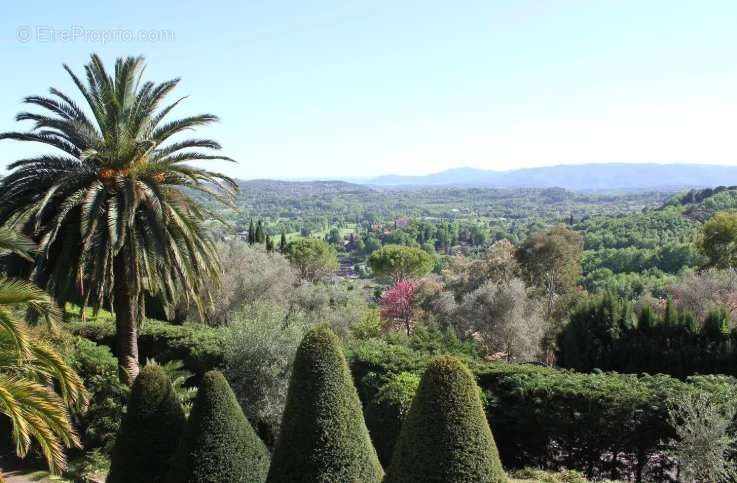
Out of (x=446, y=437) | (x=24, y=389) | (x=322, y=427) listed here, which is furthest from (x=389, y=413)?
(x=24, y=389)

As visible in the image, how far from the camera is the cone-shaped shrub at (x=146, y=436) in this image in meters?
8.17

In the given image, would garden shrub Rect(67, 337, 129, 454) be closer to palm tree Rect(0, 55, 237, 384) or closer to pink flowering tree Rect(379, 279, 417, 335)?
palm tree Rect(0, 55, 237, 384)

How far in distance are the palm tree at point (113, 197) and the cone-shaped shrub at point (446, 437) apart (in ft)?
22.9

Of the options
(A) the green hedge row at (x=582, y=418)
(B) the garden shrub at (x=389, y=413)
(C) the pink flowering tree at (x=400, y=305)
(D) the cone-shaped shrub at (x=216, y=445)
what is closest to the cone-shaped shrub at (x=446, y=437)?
(D) the cone-shaped shrub at (x=216, y=445)

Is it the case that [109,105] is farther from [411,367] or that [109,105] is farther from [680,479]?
[680,479]

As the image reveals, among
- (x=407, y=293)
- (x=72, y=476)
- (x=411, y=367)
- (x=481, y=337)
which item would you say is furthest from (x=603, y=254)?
(x=72, y=476)

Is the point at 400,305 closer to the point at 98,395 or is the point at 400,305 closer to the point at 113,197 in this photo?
the point at 98,395

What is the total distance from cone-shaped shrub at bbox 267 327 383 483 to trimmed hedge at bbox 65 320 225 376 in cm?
865

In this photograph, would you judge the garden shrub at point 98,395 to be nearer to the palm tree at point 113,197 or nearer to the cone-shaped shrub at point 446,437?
the palm tree at point 113,197

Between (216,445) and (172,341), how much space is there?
30.6 ft

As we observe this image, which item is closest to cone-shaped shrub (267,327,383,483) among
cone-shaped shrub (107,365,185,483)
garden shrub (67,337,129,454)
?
cone-shaped shrub (107,365,185,483)

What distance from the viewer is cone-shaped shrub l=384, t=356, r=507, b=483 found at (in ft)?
17.6

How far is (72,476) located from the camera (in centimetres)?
1165

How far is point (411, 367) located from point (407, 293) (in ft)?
68.4
